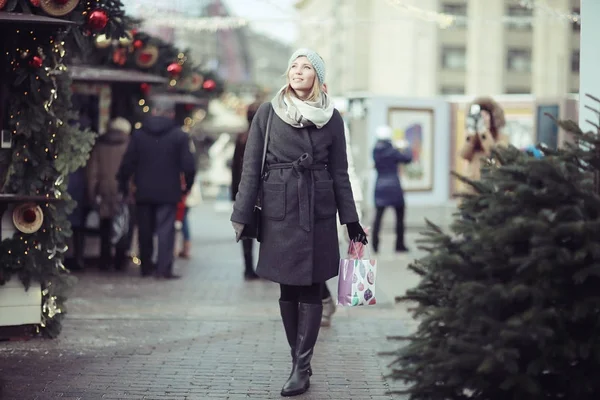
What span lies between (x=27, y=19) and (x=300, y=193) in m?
2.07

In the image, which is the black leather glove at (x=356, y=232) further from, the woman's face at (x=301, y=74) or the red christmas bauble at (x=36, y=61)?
the red christmas bauble at (x=36, y=61)

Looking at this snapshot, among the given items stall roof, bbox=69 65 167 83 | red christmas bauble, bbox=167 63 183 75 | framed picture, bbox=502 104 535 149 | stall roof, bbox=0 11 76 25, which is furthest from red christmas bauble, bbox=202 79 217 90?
stall roof, bbox=0 11 76 25

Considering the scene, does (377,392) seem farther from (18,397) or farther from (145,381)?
(18,397)

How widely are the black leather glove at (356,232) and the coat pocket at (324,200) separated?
0.15 meters

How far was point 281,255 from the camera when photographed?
6.26 meters

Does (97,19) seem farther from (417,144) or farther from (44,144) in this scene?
(417,144)

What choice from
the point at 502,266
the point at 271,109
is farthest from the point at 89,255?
the point at 502,266

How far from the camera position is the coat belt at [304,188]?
6.21 meters

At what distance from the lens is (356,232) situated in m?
6.47

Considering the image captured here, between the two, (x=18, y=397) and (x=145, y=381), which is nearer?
(x=18, y=397)

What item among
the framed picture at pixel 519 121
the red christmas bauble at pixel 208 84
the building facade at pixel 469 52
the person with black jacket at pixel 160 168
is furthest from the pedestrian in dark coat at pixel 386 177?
the building facade at pixel 469 52

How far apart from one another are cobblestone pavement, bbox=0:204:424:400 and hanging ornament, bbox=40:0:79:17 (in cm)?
227

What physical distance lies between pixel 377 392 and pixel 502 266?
7.76ft

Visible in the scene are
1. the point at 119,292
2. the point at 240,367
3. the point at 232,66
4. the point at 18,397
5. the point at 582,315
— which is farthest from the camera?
the point at 232,66
